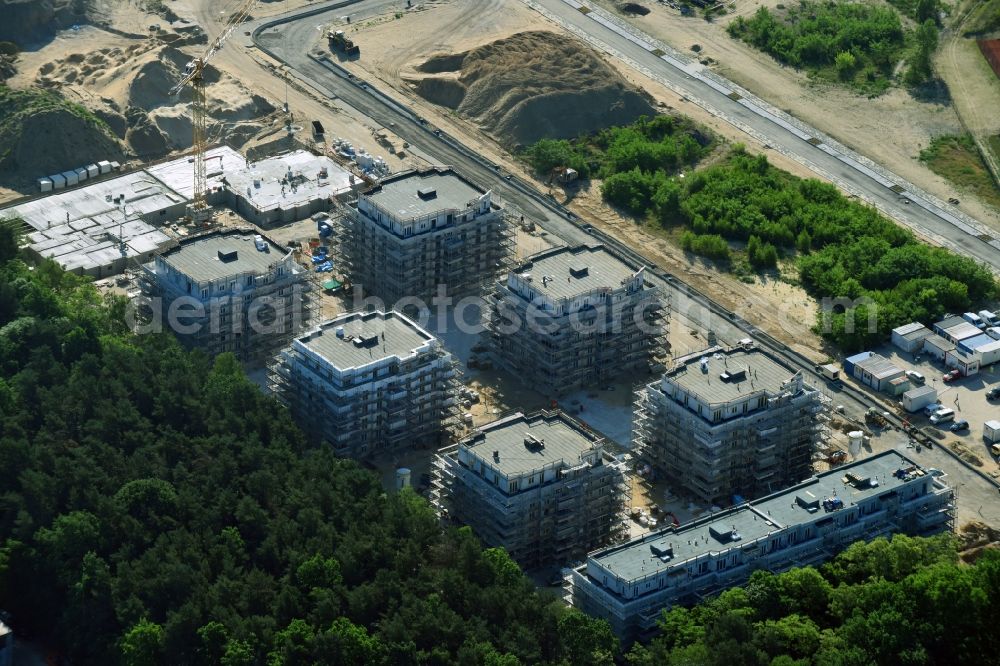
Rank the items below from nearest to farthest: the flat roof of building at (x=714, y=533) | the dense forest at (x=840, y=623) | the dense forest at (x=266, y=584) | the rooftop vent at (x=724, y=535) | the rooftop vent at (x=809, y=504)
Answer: the dense forest at (x=840, y=623) < the dense forest at (x=266, y=584) < the flat roof of building at (x=714, y=533) < the rooftop vent at (x=724, y=535) < the rooftop vent at (x=809, y=504)

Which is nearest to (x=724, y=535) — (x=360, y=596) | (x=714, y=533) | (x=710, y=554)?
(x=714, y=533)

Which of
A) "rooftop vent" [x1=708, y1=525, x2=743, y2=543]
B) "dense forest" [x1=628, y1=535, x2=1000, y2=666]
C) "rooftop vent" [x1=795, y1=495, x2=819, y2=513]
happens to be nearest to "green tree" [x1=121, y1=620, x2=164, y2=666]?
"dense forest" [x1=628, y1=535, x2=1000, y2=666]

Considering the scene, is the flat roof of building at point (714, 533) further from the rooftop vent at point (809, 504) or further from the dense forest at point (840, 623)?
the dense forest at point (840, 623)

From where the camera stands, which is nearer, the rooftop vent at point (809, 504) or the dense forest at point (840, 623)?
the dense forest at point (840, 623)

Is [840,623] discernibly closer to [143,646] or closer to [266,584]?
[266,584]

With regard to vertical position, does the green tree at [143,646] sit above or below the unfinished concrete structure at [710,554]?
below

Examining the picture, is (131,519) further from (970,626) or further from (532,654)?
(970,626)

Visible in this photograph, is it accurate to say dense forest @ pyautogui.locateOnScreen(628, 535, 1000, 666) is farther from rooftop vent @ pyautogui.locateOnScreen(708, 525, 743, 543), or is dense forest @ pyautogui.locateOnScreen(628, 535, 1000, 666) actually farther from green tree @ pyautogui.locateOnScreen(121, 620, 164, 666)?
green tree @ pyautogui.locateOnScreen(121, 620, 164, 666)

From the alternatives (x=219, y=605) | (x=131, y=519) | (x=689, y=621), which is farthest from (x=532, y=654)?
(x=131, y=519)

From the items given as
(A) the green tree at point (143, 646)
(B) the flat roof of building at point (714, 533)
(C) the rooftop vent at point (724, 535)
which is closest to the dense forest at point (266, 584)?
(A) the green tree at point (143, 646)
